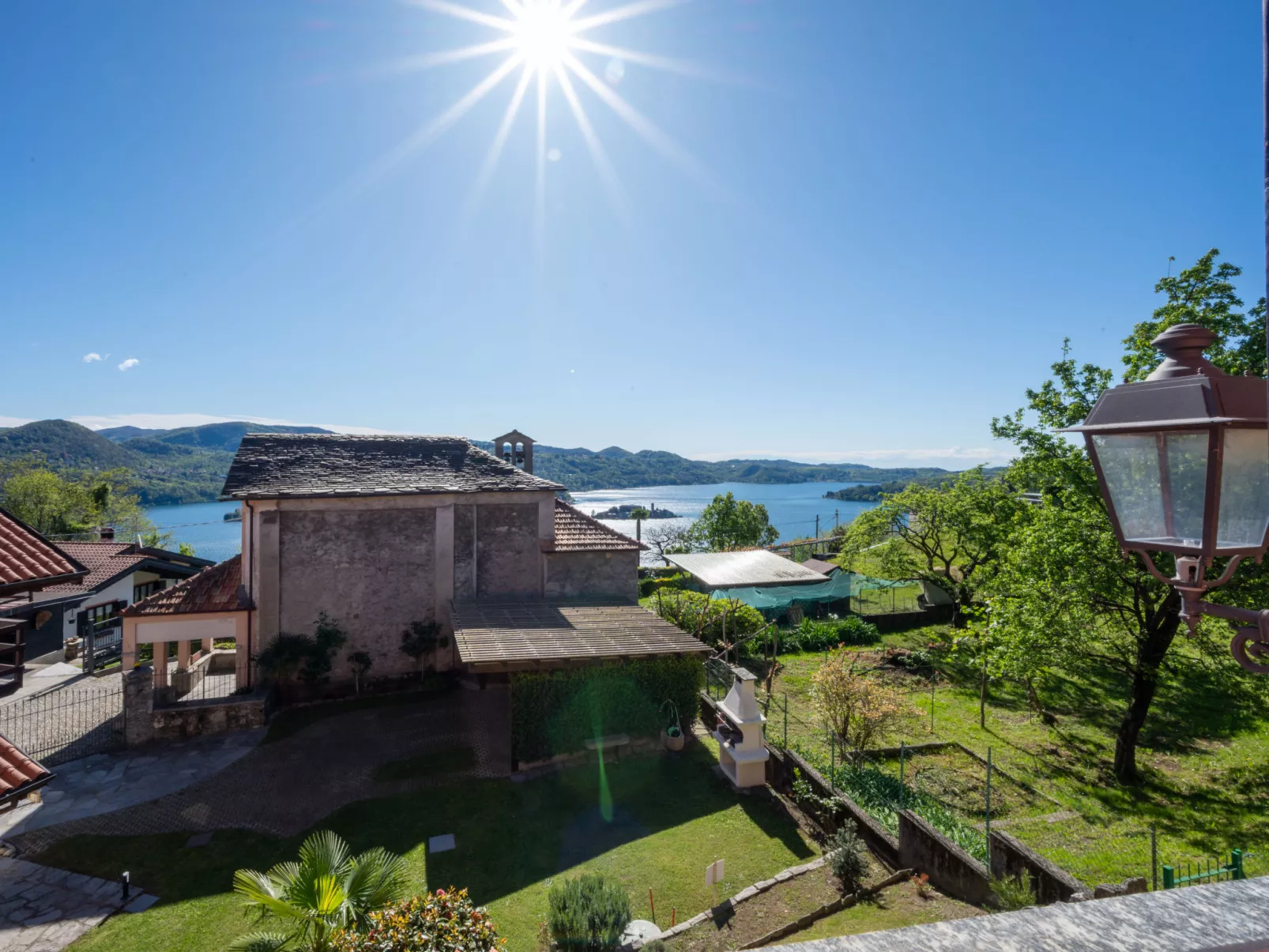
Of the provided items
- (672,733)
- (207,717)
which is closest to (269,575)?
(207,717)

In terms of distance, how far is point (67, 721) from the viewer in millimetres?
16812

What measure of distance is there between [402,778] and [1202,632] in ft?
57.1

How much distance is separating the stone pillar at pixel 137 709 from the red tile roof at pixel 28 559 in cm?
885

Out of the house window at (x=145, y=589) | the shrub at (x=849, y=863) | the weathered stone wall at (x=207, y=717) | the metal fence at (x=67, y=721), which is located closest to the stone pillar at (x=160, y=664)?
the weathered stone wall at (x=207, y=717)

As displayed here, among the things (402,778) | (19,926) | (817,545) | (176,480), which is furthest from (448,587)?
(176,480)

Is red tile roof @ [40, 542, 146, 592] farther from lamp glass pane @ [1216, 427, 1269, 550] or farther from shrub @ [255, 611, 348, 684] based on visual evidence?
lamp glass pane @ [1216, 427, 1269, 550]

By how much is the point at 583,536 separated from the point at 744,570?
7174 mm

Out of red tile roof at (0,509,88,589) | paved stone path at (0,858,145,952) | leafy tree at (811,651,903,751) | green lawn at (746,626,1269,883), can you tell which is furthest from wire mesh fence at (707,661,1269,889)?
red tile roof at (0,509,88,589)

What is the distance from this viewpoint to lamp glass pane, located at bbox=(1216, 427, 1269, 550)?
104 inches

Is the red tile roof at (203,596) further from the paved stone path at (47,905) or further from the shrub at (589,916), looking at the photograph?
the shrub at (589,916)

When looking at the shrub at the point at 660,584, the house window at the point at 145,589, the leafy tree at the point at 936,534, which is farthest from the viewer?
the shrub at the point at 660,584

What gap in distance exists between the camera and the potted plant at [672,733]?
14383 mm

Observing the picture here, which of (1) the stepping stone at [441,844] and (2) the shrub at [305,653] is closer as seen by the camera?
(1) the stepping stone at [441,844]

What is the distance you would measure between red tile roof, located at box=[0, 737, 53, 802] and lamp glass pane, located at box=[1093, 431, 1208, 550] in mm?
9711
